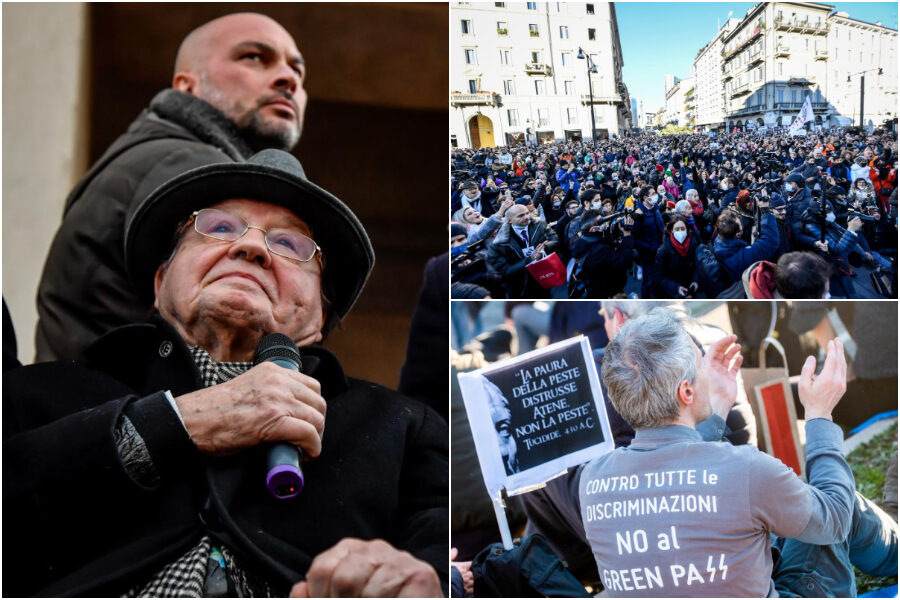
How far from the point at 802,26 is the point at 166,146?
97.3 inches

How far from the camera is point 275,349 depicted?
2.66 metres

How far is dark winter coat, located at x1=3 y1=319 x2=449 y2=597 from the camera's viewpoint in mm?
2465

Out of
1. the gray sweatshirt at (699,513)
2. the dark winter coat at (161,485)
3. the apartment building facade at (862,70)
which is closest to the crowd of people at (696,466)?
the gray sweatshirt at (699,513)

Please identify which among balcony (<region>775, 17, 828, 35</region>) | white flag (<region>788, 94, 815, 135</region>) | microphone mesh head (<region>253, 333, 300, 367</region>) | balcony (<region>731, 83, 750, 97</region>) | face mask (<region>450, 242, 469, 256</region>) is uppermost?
balcony (<region>775, 17, 828, 35</region>)

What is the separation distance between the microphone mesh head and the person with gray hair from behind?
1089mm

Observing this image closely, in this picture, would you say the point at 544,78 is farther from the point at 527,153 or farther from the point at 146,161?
the point at 146,161

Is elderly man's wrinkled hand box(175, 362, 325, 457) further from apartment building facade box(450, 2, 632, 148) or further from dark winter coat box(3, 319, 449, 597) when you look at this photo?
apartment building facade box(450, 2, 632, 148)

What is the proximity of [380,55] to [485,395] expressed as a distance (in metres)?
1.35

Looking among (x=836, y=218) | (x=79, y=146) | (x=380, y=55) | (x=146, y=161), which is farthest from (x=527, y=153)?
(x=79, y=146)

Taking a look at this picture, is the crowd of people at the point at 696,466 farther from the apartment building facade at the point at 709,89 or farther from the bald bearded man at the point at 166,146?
the bald bearded man at the point at 166,146

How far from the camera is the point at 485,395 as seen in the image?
305 cm

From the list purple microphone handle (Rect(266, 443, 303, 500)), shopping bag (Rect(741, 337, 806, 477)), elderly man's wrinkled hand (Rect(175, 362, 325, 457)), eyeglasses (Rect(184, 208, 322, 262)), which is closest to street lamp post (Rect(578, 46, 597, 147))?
shopping bag (Rect(741, 337, 806, 477))

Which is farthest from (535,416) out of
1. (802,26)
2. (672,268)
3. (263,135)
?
(802,26)

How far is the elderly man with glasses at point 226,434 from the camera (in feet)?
8.14
